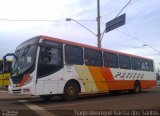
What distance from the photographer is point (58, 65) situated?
16688 mm

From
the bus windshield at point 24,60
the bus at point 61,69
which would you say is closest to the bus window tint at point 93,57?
the bus at point 61,69

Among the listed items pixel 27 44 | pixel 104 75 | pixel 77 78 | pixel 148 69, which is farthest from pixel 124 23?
pixel 27 44

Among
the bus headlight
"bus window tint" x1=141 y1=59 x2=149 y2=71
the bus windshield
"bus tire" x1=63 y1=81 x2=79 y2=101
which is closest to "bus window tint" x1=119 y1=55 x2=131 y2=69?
"bus window tint" x1=141 y1=59 x2=149 y2=71

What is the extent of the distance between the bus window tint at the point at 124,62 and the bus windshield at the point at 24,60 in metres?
8.30

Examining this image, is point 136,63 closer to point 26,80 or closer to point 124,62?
point 124,62

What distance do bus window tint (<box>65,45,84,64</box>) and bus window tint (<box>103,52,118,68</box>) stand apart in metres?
2.85

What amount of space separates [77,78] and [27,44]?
3224mm

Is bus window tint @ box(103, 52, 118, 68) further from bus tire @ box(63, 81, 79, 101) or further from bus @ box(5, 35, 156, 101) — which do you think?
bus tire @ box(63, 81, 79, 101)

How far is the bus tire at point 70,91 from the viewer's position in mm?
17031

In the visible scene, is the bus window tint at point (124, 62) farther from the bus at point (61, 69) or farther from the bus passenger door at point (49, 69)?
the bus passenger door at point (49, 69)

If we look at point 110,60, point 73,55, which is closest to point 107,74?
point 110,60

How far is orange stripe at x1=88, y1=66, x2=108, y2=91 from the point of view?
63.7ft

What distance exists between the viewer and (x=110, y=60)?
21.7 metres

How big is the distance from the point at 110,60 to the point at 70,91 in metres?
5.21
